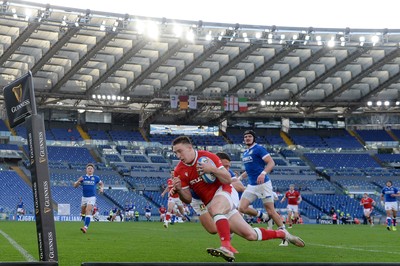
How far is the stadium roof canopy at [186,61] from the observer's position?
149 feet

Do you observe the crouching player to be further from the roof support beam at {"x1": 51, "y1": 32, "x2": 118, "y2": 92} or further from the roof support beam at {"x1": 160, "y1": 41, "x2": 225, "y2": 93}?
the roof support beam at {"x1": 160, "y1": 41, "x2": 225, "y2": 93}

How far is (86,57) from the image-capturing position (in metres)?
48.1

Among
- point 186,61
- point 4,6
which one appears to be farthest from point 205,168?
point 186,61

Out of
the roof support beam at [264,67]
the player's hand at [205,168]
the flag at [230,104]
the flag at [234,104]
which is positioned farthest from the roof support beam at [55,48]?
the player's hand at [205,168]

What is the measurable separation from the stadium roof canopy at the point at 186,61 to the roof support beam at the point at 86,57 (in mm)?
84

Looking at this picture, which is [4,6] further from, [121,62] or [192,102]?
[192,102]

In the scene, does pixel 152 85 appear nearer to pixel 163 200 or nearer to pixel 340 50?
pixel 163 200

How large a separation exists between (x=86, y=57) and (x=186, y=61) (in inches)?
315

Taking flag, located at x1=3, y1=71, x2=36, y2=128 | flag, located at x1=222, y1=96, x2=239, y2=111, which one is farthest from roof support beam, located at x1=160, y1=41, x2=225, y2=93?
flag, located at x1=3, y1=71, x2=36, y2=128

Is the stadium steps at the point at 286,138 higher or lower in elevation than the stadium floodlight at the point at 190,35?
lower

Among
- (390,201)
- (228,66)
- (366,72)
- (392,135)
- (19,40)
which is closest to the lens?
(390,201)

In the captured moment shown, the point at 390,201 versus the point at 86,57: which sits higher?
the point at 86,57

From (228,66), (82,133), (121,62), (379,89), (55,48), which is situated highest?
(55,48)

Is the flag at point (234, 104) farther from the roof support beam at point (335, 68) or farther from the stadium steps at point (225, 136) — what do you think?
the stadium steps at point (225, 136)
